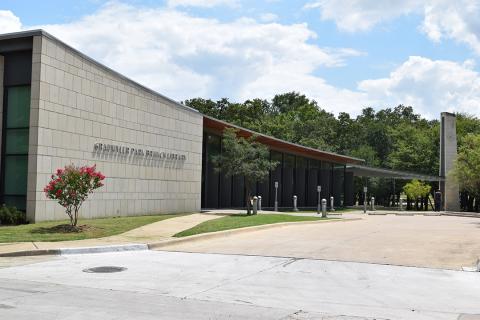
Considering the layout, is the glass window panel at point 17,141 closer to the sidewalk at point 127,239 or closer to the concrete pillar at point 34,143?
the concrete pillar at point 34,143

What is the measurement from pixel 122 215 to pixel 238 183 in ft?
51.0

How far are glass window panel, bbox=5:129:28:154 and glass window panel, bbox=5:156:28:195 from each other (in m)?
0.28

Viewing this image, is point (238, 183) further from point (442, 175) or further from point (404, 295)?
point (404, 295)

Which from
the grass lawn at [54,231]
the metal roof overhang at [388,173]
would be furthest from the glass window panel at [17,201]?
the metal roof overhang at [388,173]

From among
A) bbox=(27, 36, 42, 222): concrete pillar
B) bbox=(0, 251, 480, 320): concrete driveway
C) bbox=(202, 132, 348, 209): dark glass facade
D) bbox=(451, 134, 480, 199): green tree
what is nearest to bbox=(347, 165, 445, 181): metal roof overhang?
bbox=(202, 132, 348, 209): dark glass facade

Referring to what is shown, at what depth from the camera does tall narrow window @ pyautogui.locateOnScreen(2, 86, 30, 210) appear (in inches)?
850

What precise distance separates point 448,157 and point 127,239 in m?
47.0

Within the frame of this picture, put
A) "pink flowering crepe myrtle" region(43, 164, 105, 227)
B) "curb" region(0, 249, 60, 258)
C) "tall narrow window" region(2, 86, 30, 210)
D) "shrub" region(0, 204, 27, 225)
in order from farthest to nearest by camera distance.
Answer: "tall narrow window" region(2, 86, 30, 210)
"shrub" region(0, 204, 27, 225)
"pink flowering crepe myrtle" region(43, 164, 105, 227)
"curb" region(0, 249, 60, 258)

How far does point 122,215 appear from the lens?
2573 cm

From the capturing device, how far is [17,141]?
21828 mm

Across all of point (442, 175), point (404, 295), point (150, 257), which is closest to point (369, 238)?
point (150, 257)

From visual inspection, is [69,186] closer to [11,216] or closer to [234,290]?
[11,216]

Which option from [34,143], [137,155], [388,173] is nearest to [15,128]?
[34,143]

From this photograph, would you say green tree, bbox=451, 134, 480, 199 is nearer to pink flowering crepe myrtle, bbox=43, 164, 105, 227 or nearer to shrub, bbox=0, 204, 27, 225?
pink flowering crepe myrtle, bbox=43, 164, 105, 227
